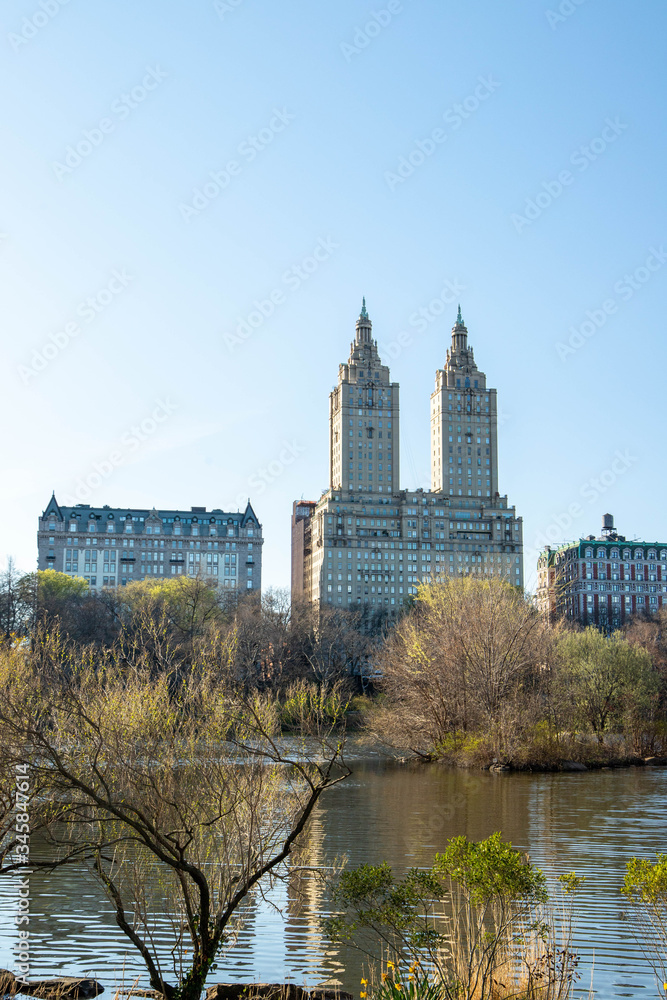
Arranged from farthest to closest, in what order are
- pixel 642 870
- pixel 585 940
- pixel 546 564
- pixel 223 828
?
pixel 546 564 → pixel 585 940 → pixel 223 828 → pixel 642 870

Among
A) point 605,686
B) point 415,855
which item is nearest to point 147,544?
point 605,686

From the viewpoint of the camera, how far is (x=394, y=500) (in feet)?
604

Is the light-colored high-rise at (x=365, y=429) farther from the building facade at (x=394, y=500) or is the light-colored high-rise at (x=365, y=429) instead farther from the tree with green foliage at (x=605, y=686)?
the tree with green foliage at (x=605, y=686)

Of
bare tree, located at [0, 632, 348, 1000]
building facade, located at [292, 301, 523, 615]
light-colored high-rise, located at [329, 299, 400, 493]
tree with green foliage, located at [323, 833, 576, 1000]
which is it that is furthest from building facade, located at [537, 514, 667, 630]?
tree with green foliage, located at [323, 833, 576, 1000]

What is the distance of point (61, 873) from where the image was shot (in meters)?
22.5

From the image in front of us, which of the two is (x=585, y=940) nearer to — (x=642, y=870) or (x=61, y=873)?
(x=642, y=870)

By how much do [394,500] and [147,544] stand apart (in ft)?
159

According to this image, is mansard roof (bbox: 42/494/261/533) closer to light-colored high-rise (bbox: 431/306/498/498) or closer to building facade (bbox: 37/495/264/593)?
building facade (bbox: 37/495/264/593)

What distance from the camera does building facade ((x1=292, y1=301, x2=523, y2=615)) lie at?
17825 cm

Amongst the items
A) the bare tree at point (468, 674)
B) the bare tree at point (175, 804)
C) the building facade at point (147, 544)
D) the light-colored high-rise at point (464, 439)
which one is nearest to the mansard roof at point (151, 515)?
the building facade at point (147, 544)

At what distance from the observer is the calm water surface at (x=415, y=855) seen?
49.5 ft

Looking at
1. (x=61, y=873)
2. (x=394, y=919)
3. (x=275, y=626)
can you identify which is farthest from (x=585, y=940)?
(x=275, y=626)

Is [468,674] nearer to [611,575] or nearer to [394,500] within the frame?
[611,575]

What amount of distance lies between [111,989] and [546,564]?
169 m
